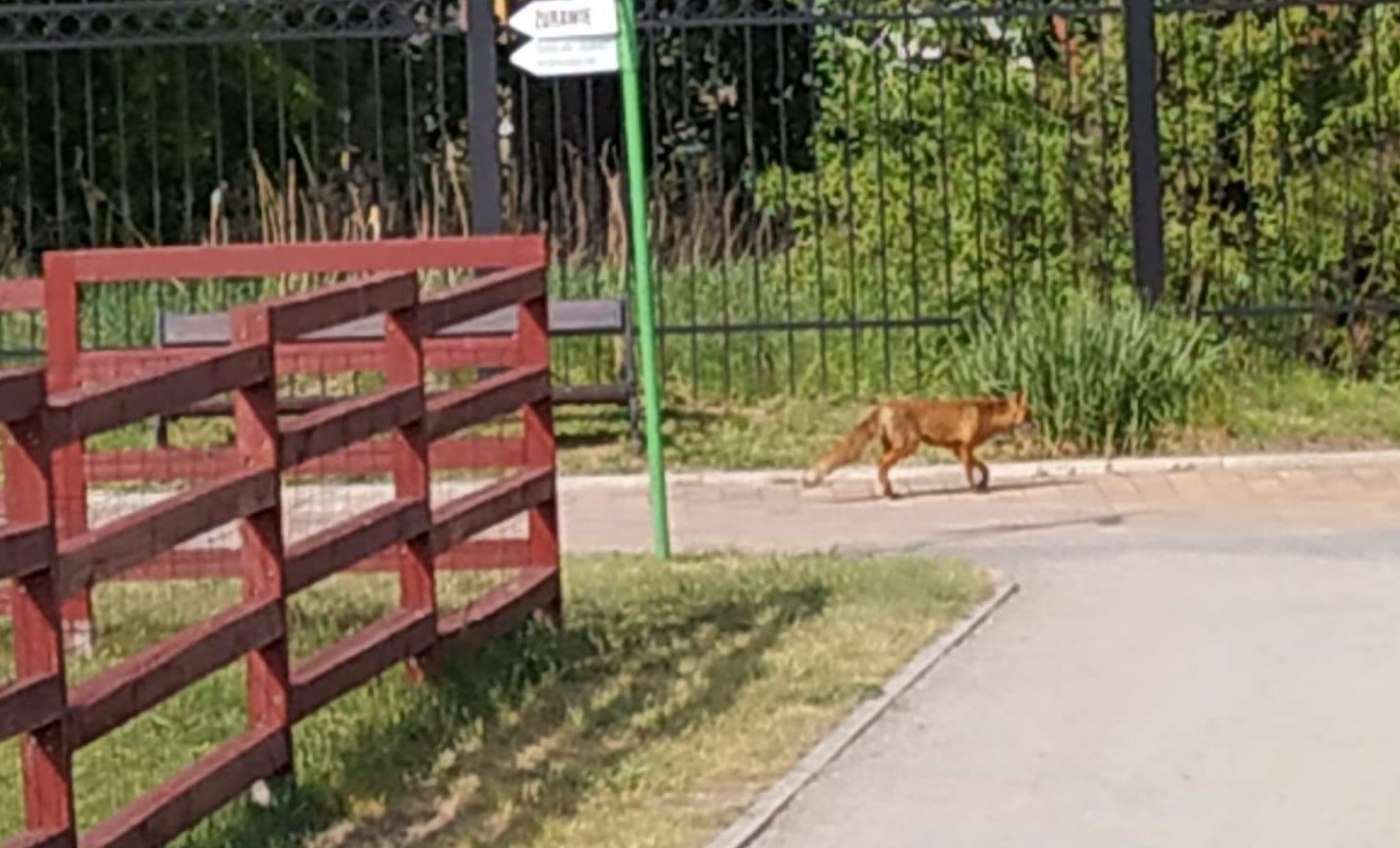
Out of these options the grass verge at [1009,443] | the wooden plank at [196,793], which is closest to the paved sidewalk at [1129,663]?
the grass verge at [1009,443]

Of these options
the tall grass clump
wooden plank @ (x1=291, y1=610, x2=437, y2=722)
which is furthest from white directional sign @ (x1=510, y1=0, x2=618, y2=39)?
the tall grass clump

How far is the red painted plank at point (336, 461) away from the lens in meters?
10.0

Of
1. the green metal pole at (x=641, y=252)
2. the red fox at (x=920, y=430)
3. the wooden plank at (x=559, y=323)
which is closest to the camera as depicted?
the green metal pole at (x=641, y=252)

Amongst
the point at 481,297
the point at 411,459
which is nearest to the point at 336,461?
the point at 481,297

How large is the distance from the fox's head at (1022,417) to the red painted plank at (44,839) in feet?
24.6

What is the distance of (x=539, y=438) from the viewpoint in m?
9.97

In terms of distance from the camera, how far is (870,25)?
56.4 ft

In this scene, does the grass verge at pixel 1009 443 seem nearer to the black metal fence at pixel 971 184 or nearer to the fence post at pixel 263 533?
the black metal fence at pixel 971 184

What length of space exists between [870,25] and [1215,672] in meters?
8.33

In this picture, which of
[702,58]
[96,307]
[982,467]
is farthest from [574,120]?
[982,467]

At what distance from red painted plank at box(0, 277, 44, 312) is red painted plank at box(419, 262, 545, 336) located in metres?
1.52

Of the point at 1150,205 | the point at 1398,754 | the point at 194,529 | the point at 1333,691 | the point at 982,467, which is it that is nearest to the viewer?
the point at 194,529

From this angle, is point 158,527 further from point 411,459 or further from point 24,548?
point 411,459

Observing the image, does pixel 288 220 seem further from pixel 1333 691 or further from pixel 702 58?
pixel 1333 691
